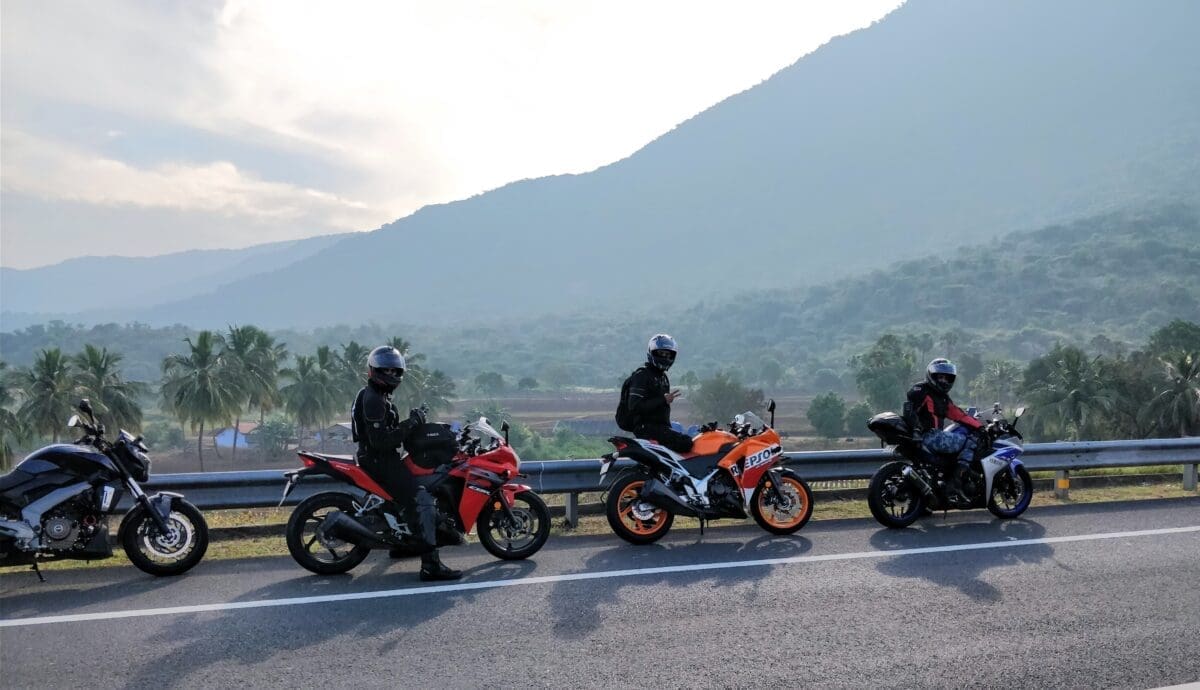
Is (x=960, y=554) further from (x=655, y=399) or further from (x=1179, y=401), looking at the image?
(x=1179, y=401)

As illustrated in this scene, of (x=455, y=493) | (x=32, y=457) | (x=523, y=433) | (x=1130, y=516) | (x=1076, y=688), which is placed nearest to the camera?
(x=1076, y=688)

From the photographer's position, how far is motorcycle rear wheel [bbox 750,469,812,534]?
335 inches

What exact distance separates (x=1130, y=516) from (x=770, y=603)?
18.3ft

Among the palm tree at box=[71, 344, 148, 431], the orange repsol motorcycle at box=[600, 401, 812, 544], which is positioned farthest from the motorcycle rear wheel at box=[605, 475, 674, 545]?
the palm tree at box=[71, 344, 148, 431]

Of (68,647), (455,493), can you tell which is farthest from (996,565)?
(68,647)

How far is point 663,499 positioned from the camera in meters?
8.24

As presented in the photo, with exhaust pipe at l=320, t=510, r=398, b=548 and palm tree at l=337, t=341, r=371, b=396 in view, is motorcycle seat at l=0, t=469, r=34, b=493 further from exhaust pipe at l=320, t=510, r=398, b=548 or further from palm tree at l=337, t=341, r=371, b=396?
palm tree at l=337, t=341, r=371, b=396

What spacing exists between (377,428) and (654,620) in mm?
2843

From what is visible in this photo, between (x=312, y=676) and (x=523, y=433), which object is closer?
(x=312, y=676)

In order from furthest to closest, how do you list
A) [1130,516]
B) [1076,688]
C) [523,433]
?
[523,433] → [1130,516] → [1076,688]

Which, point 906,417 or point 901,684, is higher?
point 906,417

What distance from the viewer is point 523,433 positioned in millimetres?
95000

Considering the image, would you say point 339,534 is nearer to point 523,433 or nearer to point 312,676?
point 312,676

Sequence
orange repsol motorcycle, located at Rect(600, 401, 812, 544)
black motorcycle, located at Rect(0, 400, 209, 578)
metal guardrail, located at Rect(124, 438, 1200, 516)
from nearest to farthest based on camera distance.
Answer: black motorcycle, located at Rect(0, 400, 209, 578) → metal guardrail, located at Rect(124, 438, 1200, 516) → orange repsol motorcycle, located at Rect(600, 401, 812, 544)
